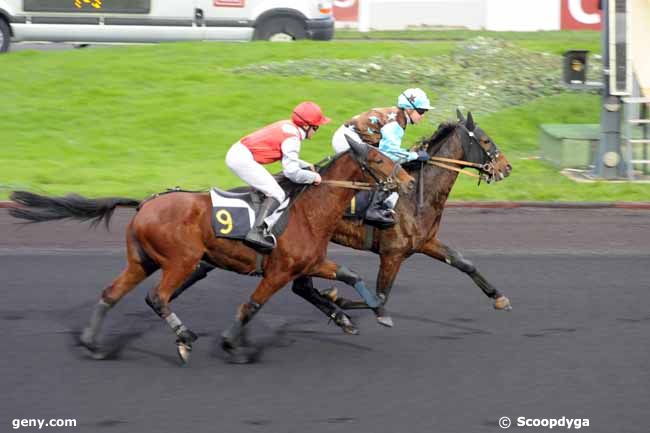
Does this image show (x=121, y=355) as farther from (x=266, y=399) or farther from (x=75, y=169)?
(x=75, y=169)

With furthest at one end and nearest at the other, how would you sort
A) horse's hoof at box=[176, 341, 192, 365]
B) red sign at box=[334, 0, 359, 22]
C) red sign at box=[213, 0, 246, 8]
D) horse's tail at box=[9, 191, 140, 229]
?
red sign at box=[334, 0, 359, 22] → red sign at box=[213, 0, 246, 8] → horse's tail at box=[9, 191, 140, 229] → horse's hoof at box=[176, 341, 192, 365]

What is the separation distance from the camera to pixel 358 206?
9.20 meters

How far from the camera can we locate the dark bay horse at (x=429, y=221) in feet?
30.1

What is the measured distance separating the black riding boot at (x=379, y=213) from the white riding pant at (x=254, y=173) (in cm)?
→ 101

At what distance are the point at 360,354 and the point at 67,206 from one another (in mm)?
2574

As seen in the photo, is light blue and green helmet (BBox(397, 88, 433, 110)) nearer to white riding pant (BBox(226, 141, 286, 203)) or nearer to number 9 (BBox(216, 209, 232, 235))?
white riding pant (BBox(226, 141, 286, 203))

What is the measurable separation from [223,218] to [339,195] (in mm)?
887

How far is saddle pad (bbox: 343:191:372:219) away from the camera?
30.1 ft

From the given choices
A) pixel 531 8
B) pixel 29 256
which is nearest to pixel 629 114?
pixel 29 256

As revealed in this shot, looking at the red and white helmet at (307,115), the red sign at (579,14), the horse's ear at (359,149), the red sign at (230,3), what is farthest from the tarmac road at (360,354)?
the red sign at (579,14)

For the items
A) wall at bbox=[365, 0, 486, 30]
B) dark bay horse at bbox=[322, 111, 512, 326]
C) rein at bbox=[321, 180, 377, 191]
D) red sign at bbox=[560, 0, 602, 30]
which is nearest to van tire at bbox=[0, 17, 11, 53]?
wall at bbox=[365, 0, 486, 30]

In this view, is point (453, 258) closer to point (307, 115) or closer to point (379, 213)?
point (379, 213)

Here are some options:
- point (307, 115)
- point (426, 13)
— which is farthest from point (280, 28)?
point (307, 115)

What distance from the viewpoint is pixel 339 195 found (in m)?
8.37
